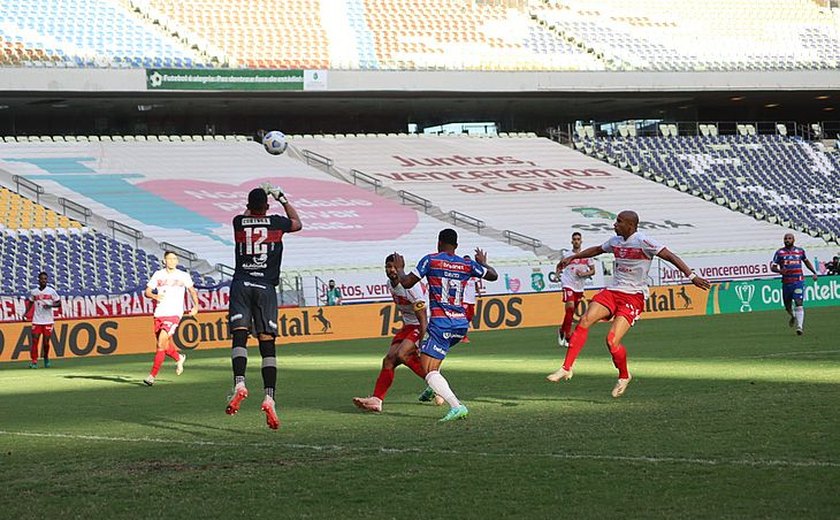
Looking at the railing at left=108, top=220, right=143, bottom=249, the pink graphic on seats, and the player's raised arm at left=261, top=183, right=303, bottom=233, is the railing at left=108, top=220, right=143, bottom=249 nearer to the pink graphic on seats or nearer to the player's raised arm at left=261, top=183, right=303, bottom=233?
the pink graphic on seats

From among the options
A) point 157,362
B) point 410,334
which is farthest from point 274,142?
point 410,334

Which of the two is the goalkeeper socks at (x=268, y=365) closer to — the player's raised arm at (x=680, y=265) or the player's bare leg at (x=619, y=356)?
the player's bare leg at (x=619, y=356)

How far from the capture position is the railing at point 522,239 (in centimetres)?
4422

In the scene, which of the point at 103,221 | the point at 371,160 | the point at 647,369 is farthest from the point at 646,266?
the point at 371,160

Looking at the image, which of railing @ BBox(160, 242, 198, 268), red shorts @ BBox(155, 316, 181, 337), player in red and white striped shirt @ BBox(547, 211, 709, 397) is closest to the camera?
player in red and white striped shirt @ BBox(547, 211, 709, 397)

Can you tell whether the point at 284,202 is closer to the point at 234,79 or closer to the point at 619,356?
the point at 619,356

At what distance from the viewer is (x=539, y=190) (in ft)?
165

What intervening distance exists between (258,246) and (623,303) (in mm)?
4378

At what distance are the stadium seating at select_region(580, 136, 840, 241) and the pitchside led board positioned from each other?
39.8ft

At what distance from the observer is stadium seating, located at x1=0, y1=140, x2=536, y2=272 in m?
42.0

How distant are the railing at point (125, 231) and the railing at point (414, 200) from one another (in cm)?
1058

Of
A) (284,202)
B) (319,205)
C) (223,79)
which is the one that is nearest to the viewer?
(284,202)

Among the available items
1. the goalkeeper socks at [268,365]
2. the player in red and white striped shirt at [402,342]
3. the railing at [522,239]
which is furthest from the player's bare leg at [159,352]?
the railing at [522,239]

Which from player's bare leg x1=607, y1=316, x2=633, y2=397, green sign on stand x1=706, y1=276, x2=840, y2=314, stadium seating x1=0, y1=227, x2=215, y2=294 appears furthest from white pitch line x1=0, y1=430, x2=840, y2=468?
green sign on stand x1=706, y1=276, x2=840, y2=314
